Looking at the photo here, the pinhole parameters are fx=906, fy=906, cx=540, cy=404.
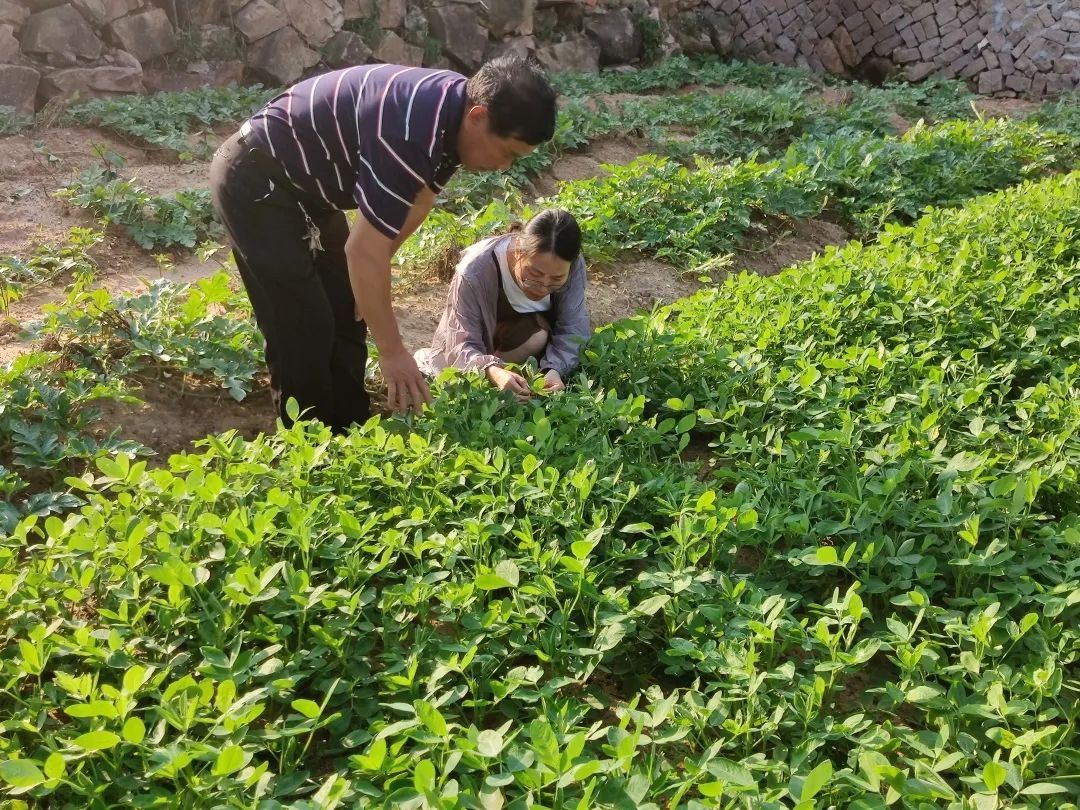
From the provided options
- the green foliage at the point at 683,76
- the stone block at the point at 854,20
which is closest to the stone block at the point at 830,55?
the stone block at the point at 854,20

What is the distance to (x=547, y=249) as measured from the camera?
142 inches

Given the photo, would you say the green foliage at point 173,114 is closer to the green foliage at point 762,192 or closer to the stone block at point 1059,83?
the green foliage at point 762,192

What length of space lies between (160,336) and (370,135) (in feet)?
5.37

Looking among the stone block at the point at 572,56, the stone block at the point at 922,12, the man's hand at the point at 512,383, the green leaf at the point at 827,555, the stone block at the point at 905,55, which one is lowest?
the green leaf at the point at 827,555

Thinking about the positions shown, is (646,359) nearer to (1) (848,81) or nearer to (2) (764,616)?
(2) (764,616)

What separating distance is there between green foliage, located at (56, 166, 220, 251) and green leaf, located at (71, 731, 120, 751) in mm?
4182

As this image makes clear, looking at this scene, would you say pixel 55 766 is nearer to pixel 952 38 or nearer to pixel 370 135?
pixel 370 135

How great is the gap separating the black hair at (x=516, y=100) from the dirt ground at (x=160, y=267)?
186cm

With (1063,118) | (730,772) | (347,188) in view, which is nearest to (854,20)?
(1063,118)

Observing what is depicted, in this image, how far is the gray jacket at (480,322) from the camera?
376 centimetres

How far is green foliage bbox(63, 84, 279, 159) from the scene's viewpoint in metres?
7.07

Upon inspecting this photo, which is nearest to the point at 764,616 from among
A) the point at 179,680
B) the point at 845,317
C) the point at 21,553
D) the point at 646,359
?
the point at 179,680

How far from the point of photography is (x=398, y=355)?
2906mm

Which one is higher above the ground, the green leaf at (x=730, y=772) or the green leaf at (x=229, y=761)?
the green leaf at (x=229, y=761)
